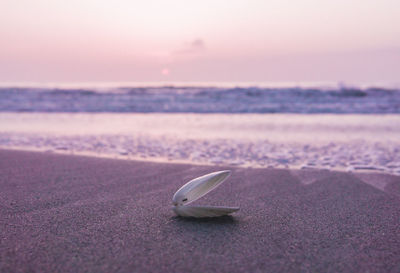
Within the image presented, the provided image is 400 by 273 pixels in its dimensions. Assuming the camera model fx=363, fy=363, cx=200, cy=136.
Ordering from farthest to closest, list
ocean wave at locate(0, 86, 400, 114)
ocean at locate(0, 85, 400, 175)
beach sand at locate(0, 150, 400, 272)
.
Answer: ocean wave at locate(0, 86, 400, 114) → ocean at locate(0, 85, 400, 175) → beach sand at locate(0, 150, 400, 272)

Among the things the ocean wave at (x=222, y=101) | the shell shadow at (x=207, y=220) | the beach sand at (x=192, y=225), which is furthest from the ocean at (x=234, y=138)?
the shell shadow at (x=207, y=220)

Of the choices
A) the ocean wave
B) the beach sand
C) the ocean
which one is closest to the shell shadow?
the beach sand

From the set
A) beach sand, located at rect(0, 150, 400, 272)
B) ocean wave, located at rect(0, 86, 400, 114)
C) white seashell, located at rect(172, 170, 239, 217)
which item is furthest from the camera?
ocean wave, located at rect(0, 86, 400, 114)

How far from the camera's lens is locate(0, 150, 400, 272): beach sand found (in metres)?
1.68

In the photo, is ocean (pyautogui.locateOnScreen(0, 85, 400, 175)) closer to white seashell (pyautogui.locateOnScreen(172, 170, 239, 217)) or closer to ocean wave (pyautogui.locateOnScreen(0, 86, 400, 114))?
ocean wave (pyautogui.locateOnScreen(0, 86, 400, 114))

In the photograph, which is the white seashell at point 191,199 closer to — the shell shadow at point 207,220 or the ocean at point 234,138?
the shell shadow at point 207,220

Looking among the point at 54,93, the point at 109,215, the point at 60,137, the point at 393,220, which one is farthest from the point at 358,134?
the point at 54,93

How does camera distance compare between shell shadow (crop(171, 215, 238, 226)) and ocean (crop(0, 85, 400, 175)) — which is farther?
ocean (crop(0, 85, 400, 175))

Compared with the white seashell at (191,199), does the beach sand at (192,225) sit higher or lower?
lower

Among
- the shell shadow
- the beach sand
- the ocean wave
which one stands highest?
the ocean wave

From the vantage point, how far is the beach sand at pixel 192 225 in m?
1.68

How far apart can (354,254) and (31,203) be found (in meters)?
2.12

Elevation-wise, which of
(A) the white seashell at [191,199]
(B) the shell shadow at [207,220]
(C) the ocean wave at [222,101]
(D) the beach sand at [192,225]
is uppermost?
(C) the ocean wave at [222,101]

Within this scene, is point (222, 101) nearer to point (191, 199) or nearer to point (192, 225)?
point (191, 199)
